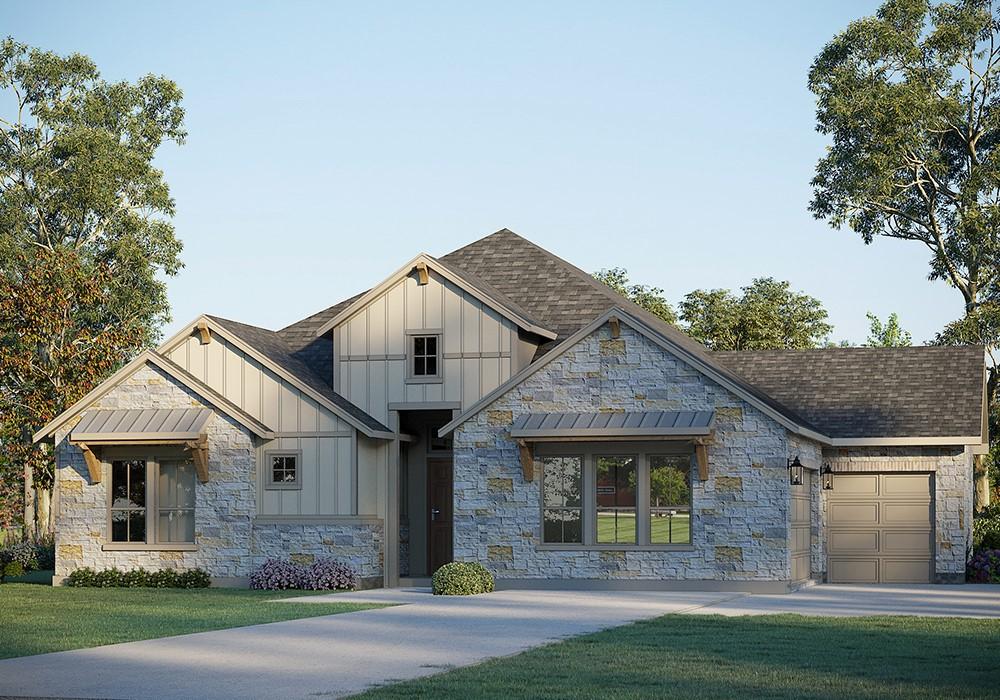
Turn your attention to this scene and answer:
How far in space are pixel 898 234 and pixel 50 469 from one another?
81.8ft

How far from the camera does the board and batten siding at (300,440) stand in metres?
27.0

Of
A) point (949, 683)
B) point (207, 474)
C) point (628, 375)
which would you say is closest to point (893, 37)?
point (628, 375)

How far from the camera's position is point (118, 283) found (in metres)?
45.2

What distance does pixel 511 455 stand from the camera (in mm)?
25969

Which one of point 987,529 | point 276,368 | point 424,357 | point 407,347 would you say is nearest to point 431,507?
point 424,357

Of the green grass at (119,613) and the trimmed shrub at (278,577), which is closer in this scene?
the green grass at (119,613)

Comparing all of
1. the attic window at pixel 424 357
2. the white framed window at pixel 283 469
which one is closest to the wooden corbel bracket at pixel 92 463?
the white framed window at pixel 283 469

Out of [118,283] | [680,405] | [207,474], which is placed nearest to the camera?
[680,405]

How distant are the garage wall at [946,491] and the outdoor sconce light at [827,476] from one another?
89 centimetres

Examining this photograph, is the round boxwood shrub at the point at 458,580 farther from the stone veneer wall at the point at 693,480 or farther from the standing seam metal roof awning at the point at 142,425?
the standing seam metal roof awning at the point at 142,425

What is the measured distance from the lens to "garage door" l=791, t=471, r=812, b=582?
2522cm

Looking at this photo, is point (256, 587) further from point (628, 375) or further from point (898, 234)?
point (898, 234)

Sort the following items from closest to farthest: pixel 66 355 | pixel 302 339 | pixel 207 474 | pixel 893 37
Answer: pixel 207 474
pixel 302 339
pixel 66 355
pixel 893 37

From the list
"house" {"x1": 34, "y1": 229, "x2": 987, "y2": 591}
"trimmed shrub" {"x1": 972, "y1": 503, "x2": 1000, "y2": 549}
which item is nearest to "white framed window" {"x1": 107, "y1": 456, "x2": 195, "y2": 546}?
"house" {"x1": 34, "y1": 229, "x2": 987, "y2": 591}
